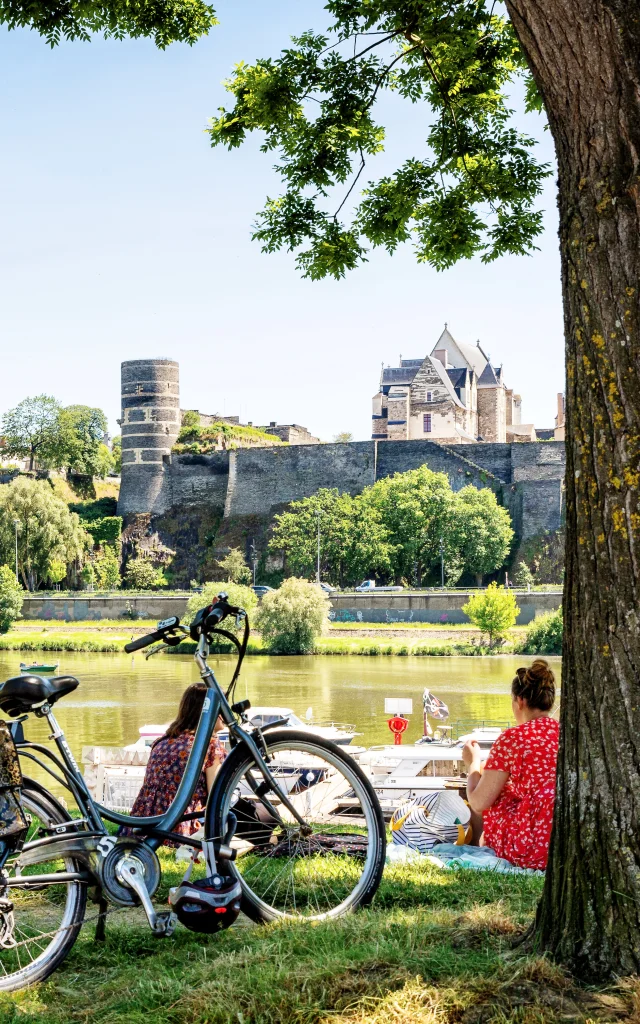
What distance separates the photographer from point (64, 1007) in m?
2.78

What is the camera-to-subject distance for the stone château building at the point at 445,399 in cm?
6025

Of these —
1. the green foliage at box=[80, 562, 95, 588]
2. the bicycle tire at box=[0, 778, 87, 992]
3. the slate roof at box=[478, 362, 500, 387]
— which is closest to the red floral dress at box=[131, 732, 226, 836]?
the bicycle tire at box=[0, 778, 87, 992]

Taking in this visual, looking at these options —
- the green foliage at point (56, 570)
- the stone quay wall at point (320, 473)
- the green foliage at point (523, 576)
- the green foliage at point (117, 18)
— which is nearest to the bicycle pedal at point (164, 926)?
the green foliage at point (117, 18)

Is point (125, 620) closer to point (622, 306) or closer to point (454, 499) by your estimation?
point (454, 499)

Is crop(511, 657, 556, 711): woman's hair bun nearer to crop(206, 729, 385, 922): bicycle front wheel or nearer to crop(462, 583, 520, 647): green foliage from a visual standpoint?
crop(206, 729, 385, 922): bicycle front wheel

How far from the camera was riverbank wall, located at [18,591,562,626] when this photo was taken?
43594 millimetres

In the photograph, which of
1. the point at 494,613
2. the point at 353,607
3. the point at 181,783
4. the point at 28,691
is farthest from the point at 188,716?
the point at 353,607

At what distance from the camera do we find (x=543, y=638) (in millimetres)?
38094

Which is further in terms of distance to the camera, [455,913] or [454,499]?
[454,499]

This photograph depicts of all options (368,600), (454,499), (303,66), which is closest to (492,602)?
(368,600)

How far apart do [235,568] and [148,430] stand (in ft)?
33.9

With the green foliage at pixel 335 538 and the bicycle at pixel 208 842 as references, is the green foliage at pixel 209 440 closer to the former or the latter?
the green foliage at pixel 335 538

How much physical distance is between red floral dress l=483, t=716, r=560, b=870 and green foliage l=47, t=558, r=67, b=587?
49.1 metres

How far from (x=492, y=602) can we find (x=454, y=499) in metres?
9.56
